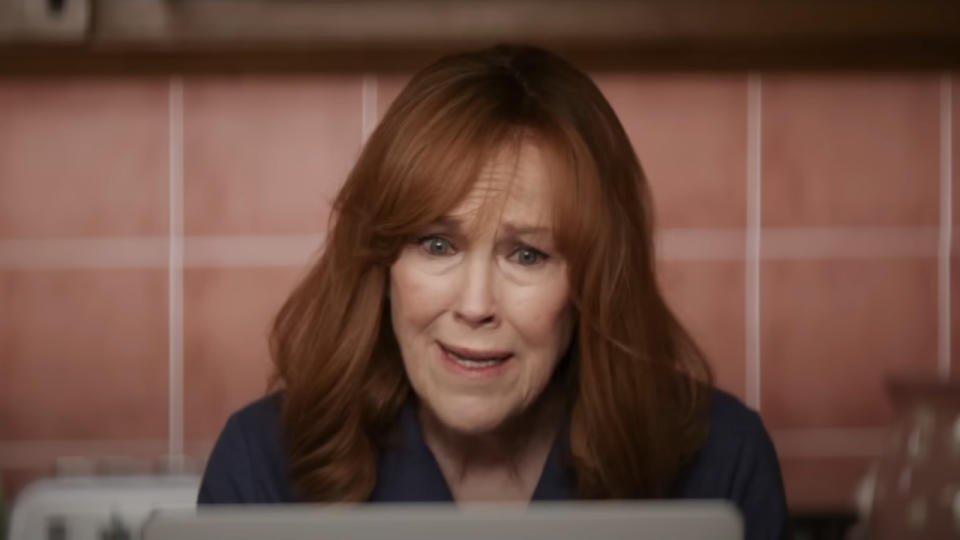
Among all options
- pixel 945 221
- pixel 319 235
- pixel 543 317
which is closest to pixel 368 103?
pixel 319 235

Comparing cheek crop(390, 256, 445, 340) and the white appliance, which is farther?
the white appliance

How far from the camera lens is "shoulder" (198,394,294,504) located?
112 centimetres

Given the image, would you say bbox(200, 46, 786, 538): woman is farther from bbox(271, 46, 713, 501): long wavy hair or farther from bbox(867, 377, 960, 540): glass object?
bbox(867, 377, 960, 540): glass object

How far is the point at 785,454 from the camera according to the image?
167 centimetres

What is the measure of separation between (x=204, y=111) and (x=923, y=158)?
926 mm

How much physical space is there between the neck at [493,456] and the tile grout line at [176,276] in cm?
54

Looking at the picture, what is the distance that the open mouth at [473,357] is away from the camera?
1.00 meters

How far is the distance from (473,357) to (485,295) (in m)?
0.05

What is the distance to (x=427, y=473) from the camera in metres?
1.12

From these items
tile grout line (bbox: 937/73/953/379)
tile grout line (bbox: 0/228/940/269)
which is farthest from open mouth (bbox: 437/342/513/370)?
tile grout line (bbox: 937/73/953/379)

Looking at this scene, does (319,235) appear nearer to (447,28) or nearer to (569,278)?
(447,28)

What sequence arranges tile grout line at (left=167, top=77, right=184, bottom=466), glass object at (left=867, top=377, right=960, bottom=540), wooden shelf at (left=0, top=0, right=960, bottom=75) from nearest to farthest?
1. glass object at (left=867, top=377, right=960, bottom=540)
2. wooden shelf at (left=0, top=0, right=960, bottom=75)
3. tile grout line at (left=167, top=77, right=184, bottom=466)

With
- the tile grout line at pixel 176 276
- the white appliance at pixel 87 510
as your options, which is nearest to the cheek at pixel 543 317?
the white appliance at pixel 87 510

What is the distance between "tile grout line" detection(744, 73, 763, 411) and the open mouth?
2.36ft
